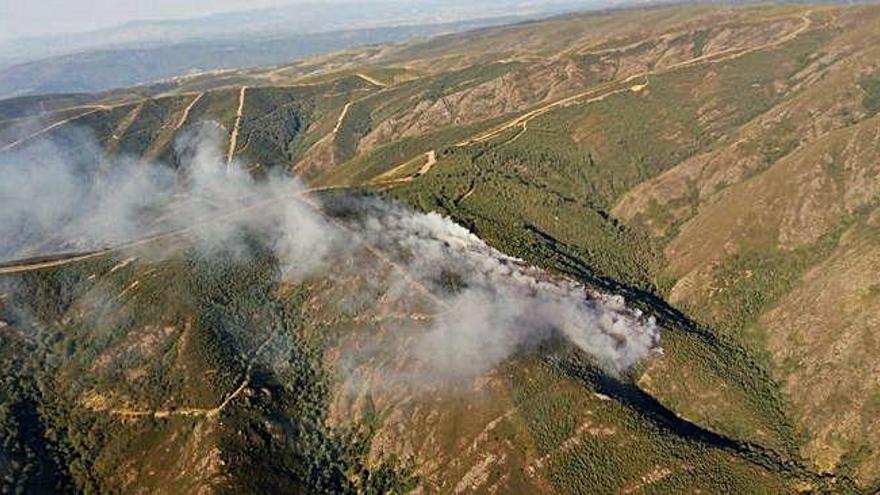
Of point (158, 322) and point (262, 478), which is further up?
point (158, 322)

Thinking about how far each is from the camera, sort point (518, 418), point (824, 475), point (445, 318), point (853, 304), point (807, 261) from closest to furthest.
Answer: point (824, 475)
point (518, 418)
point (853, 304)
point (445, 318)
point (807, 261)

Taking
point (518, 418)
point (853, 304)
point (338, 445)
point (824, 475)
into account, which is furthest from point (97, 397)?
point (853, 304)

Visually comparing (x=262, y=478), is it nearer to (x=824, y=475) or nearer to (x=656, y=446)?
(x=656, y=446)

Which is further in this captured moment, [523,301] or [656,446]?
[523,301]

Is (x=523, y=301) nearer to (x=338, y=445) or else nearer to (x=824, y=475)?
(x=338, y=445)

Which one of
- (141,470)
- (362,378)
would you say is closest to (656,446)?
(362,378)

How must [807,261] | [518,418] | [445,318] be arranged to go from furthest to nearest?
[807,261]
[445,318]
[518,418]

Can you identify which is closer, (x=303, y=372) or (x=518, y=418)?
(x=518, y=418)

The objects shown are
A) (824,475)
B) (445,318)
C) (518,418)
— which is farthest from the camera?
(445,318)

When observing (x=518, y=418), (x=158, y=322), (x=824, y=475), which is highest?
(x=158, y=322)
